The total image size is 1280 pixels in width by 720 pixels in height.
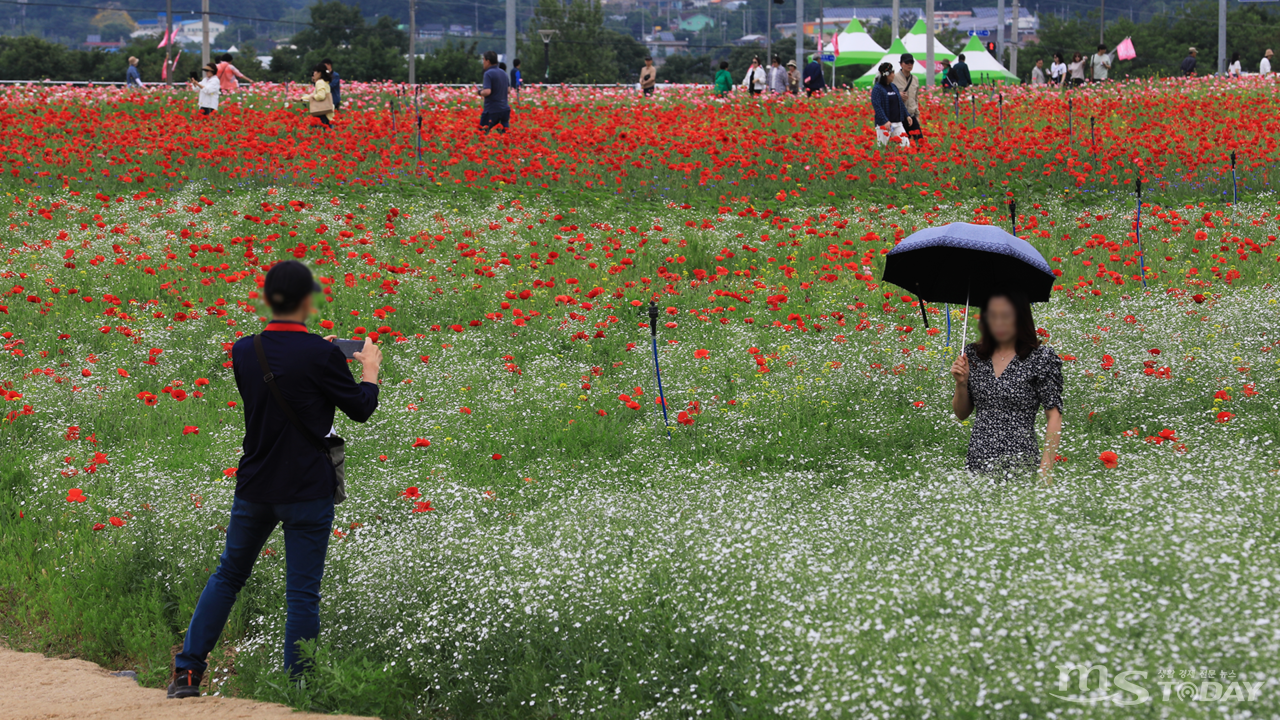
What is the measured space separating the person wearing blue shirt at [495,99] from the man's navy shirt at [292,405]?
12.8 metres

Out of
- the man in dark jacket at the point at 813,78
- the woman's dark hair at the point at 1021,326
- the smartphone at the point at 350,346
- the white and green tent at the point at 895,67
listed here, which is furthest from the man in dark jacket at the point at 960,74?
the smartphone at the point at 350,346

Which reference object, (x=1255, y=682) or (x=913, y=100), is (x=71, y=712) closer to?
(x=1255, y=682)

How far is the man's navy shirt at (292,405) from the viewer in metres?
4.52

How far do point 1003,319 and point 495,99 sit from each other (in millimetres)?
12820

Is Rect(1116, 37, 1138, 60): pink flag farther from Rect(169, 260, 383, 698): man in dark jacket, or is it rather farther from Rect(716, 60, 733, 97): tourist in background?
Rect(169, 260, 383, 698): man in dark jacket

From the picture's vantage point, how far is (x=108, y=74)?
53.3 meters

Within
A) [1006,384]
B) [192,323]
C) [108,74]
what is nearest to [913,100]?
[192,323]

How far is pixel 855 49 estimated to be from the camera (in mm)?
47562

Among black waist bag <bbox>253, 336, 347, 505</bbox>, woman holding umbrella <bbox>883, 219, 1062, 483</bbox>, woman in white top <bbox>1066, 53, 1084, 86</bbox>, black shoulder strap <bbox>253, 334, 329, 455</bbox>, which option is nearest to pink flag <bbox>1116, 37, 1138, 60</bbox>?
woman in white top <bbox>1066, 53, 1084, 86</bbox>

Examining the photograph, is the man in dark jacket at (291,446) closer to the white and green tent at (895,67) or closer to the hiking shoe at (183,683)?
the hiking shoe at (183,683)

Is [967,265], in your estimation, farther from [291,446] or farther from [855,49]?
[855,49]

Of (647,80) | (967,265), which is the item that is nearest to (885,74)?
(967,265)

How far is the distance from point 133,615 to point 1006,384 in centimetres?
443

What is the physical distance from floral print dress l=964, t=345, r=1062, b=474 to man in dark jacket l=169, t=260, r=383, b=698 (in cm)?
289
